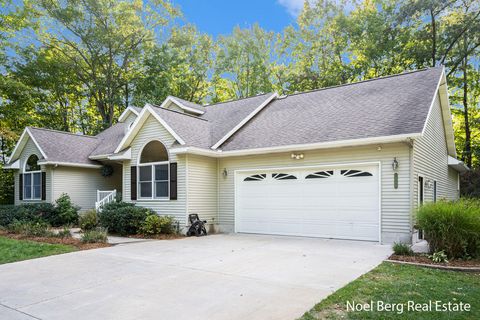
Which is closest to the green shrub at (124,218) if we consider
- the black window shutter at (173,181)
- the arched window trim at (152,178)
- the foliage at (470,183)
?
the arched window trim at (152,178)

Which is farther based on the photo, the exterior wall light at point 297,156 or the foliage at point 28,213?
the foliage at point 28,213

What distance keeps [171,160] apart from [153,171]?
1.17 m

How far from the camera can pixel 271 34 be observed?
99.9 feet

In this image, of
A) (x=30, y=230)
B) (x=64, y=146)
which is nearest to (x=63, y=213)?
(x=30, y=230)

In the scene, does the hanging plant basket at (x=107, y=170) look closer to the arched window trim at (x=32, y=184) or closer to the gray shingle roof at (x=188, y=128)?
the arched window trim at (x=32, y=184)

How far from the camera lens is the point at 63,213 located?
1473 cm

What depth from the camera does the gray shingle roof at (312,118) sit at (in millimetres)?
10414

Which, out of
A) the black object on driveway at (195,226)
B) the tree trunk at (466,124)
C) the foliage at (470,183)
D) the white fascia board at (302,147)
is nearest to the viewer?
the white fascia board at (302,147)

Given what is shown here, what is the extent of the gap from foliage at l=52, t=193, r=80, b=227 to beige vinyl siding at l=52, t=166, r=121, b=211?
2.09ft

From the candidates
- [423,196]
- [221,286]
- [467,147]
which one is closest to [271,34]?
[467,147]

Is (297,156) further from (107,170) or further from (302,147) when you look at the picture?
(107,170)

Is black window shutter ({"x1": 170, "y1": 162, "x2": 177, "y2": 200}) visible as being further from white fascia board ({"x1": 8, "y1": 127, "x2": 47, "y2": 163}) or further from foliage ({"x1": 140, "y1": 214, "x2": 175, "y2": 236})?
white fascia board ({"x1": 8, "y1": 127, "x2": 47, "y2": 163})

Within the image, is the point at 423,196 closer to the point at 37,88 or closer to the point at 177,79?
the point at 177,79

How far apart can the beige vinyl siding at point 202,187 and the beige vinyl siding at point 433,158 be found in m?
6.82
